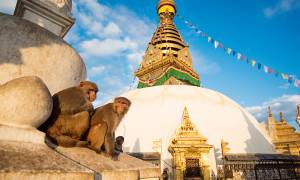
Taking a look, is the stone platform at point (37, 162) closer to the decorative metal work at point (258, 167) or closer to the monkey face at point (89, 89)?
the monkey face at point (89, 89)

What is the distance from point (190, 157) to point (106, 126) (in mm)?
9635

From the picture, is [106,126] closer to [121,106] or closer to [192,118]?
[121,106]

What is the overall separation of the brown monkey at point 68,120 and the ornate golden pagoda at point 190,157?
9.40 metres

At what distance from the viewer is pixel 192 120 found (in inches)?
595

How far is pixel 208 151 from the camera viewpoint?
11078mm

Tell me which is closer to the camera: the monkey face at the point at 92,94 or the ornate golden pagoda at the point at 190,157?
the monkey face at the point at 92,94

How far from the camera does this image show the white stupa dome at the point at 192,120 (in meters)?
14.1

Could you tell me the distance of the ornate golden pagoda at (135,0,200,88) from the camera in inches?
1021

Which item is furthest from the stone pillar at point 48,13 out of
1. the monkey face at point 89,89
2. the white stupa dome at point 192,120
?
the white stupa dome at point 192,120

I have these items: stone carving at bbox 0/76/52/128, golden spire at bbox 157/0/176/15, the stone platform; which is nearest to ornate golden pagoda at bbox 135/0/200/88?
golden spire at bbox 157/0/176/15

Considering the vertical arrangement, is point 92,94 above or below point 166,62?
below

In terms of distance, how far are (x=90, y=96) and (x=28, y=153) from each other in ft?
3.61

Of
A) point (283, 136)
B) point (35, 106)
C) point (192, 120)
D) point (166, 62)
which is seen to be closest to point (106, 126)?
point (35, 106)

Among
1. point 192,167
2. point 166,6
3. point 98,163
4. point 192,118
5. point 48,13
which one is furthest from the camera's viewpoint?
point 166,6
